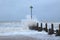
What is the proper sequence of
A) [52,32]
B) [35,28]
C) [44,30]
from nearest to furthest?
[52,32], [44,30], [35,28]

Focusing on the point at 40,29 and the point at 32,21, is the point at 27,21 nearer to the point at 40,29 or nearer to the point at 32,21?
the point at 32,21

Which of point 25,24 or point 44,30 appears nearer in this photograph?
point 44,30

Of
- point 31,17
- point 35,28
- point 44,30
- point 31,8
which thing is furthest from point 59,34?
point 31,8

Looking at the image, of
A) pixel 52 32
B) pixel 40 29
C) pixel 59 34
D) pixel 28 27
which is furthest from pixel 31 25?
pixel 59 34

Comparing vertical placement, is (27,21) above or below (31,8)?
below

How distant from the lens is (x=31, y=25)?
88.2ft

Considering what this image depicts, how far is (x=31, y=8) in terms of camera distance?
30.4 meters

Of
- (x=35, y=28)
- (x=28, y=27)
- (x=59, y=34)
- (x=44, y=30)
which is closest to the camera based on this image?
(x=59, y=34)

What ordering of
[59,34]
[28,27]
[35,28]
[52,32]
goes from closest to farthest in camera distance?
[59,34] < [52,32] < [35,28] < [28,27]

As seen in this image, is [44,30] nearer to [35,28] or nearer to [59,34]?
[35,28]

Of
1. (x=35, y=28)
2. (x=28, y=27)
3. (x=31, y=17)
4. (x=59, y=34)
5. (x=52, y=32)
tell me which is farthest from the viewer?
(x=31, y=17)

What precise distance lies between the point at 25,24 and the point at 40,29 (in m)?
4.55

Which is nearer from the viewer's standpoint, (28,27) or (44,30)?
(44,30)

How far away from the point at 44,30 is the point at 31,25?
17.0 feet
